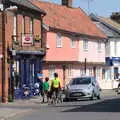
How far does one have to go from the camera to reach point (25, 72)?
41.8 metres

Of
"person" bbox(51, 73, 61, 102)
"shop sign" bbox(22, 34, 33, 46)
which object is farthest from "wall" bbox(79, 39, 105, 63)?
"person" bbox(51, 73, 61, 102)

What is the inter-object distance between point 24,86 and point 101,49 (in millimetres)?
24454

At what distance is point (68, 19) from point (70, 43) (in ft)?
11.8

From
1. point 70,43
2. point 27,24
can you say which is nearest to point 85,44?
point 70,43

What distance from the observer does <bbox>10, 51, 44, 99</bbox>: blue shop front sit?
1544 inches

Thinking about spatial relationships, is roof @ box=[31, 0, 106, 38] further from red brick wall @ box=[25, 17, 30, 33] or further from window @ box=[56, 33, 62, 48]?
red brick wall @ box=[25, 17, 30, 33]

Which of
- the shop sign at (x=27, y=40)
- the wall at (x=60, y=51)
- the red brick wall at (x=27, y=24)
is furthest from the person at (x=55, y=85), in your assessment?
the wall at (x=60, y=51)

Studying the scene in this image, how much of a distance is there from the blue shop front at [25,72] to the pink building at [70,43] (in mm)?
4866

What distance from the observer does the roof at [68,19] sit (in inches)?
2115

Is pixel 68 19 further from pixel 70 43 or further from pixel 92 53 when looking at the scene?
pixel 92 53

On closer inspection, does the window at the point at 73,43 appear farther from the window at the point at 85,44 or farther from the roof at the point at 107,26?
the roof at the point at 107,26

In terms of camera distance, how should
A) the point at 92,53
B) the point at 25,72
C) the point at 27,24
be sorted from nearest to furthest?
the point at 25,72 < the point at 27,24 < the point at 92,53

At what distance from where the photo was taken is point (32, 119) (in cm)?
2348

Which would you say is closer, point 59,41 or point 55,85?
point 55,85
